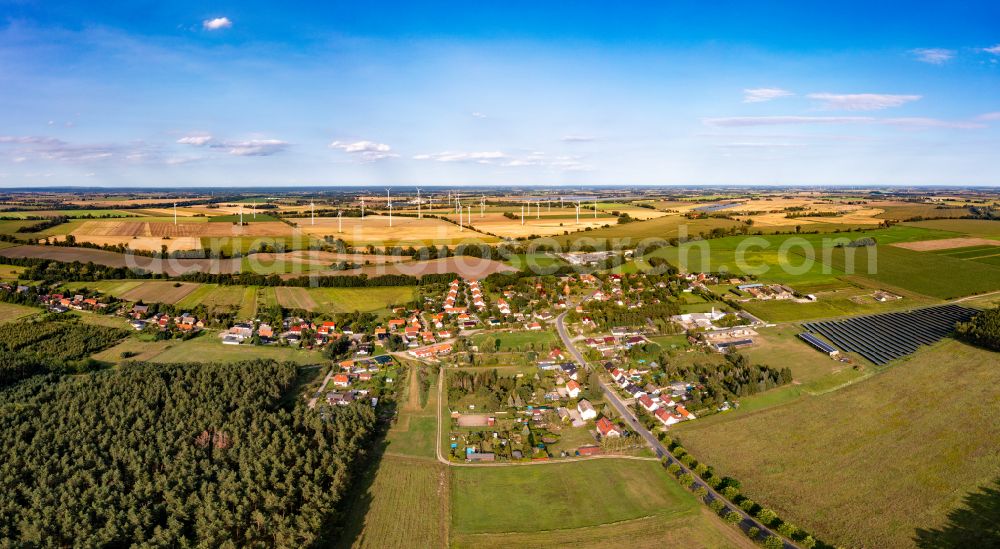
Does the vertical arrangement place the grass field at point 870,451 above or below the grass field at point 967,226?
below

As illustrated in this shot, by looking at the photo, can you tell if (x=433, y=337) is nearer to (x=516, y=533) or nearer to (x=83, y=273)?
(x=516, y=533)

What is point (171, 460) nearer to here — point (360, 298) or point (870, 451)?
point (360, 298)

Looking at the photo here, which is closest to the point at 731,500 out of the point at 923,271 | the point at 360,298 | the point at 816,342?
the point at 816,342

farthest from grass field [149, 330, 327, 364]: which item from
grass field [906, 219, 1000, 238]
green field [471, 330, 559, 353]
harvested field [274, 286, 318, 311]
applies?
grass field [906, 219, 1000, 238]

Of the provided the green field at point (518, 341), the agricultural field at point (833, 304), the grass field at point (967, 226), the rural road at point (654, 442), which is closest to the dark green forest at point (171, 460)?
the green field at point (518, 341)

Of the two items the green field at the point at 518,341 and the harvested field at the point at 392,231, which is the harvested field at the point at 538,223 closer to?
the harvested field at the point at 392,231

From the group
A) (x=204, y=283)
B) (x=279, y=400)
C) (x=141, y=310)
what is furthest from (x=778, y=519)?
(x=204, y=283)
